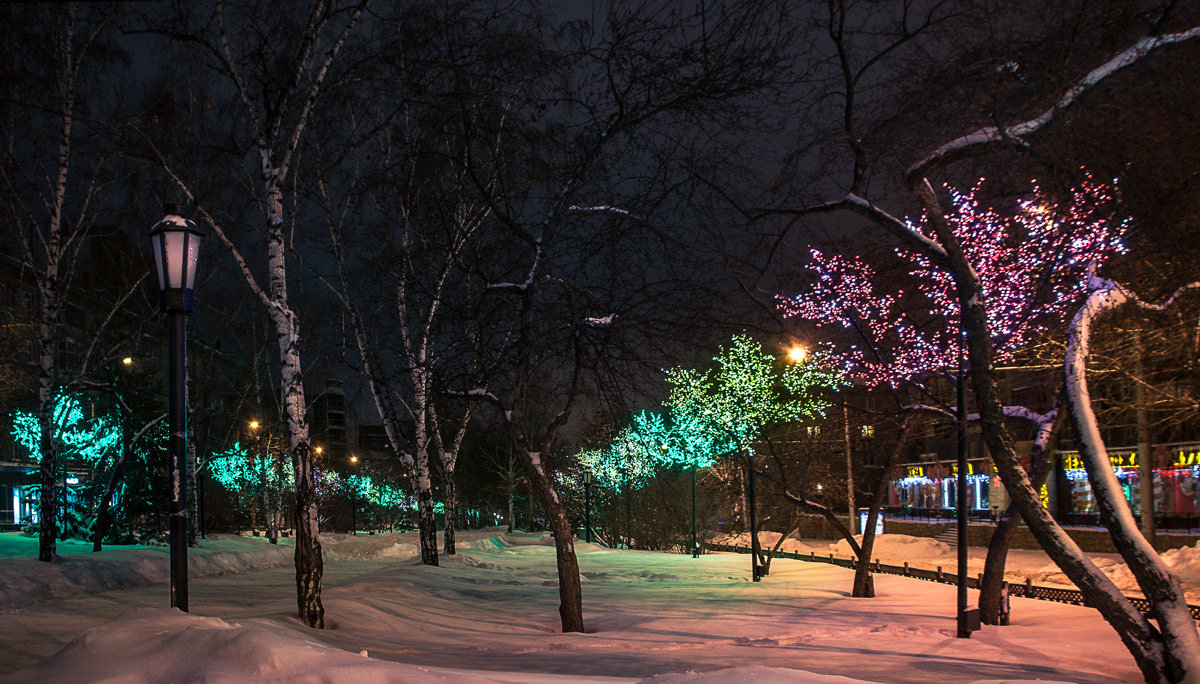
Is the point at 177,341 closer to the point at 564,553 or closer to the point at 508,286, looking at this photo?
the point at 508,286

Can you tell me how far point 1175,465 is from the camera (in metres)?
33.3

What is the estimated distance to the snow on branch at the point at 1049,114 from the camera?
9148 mm

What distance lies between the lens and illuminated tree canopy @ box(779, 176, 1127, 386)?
1159 cm

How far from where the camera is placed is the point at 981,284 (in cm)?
1284

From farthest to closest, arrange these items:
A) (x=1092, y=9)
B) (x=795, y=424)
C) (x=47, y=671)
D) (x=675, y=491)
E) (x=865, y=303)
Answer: (x=675, y=491) < (x=795, y=424) < (x=865, y=303) < (x=1092, y=9) < (x=47, y=671)

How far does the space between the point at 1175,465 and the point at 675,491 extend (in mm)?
21099

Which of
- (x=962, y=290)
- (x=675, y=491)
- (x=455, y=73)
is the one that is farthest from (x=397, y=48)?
(x=675, y=491)

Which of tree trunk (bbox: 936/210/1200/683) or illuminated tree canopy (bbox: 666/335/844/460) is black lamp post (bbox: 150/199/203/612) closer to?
tree trunk (bbox: 936/210/1200/683)

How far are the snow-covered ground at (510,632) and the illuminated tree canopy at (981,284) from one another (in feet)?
→ 15.9

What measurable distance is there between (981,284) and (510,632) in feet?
29.0

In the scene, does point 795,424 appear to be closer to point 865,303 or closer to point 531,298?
point 865,303

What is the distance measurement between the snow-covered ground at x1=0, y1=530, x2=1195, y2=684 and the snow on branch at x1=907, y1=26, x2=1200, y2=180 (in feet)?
19.9

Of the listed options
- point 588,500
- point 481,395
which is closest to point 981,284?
point 481,395

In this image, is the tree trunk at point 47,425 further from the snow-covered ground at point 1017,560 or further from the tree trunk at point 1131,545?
the snow-covered ground at point 1017,560
